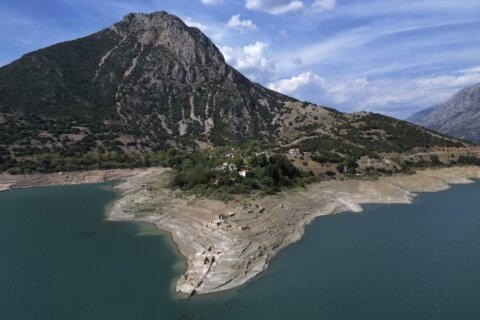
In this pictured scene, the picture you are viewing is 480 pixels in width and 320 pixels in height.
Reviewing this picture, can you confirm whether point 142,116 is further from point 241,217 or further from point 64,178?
point 241,217

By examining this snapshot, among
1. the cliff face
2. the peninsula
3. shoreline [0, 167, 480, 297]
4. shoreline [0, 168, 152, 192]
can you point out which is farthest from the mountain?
shoreline [0, 167, 480, 297]

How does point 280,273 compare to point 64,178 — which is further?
point 64,178

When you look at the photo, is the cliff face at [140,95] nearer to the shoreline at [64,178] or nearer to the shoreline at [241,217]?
the shoreline at [64,178]

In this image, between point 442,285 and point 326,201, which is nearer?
point 442,285

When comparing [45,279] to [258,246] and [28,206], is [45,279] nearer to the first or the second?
[258,246]

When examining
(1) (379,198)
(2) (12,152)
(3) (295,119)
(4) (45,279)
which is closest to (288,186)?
(1) (379,198)

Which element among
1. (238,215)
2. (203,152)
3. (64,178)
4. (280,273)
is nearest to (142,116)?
(203,152)

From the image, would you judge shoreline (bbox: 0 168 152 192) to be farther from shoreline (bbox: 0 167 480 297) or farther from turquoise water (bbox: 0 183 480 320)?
turquoise water (bbox: 0 183 480 320)
